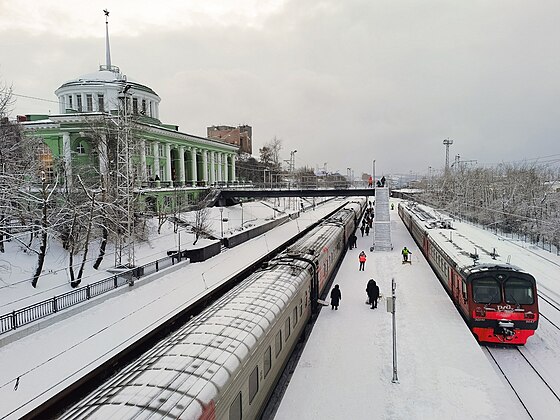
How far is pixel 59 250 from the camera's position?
88.7 ft

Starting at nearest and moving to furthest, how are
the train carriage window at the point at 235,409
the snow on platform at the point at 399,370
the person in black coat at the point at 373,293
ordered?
the train carriage window at the point at 235,409, the snow on platform at the point at 399,370, the person in black coat at the point at 373,293

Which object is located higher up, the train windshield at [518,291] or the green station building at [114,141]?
the green station building at [114,141]

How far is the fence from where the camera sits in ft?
48.3

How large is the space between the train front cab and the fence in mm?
16098

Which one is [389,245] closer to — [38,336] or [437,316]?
[437,316]

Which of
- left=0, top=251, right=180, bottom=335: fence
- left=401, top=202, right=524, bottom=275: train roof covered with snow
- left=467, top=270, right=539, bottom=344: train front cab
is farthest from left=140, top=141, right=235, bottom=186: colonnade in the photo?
left=467, top=270, right=539, bottom=344: train front cab

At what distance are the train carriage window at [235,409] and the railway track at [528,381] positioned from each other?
7.28 metres

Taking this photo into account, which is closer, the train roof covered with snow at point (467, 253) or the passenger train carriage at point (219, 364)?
the passenger train carriage at point (219, 364)

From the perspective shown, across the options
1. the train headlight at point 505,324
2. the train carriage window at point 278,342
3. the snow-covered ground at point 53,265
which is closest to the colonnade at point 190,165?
the snow-covered ground at point 53,265

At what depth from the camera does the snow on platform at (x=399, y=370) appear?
32.8ft

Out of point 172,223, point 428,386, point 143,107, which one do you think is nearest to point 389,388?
point 428,386

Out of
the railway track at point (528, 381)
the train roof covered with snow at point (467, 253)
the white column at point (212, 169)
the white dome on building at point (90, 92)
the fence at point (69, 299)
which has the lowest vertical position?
the railway track at point (528, 381)

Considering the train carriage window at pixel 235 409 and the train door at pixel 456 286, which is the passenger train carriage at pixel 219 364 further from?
the train door at pixel 456 286

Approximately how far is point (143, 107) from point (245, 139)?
92830 millimetres
